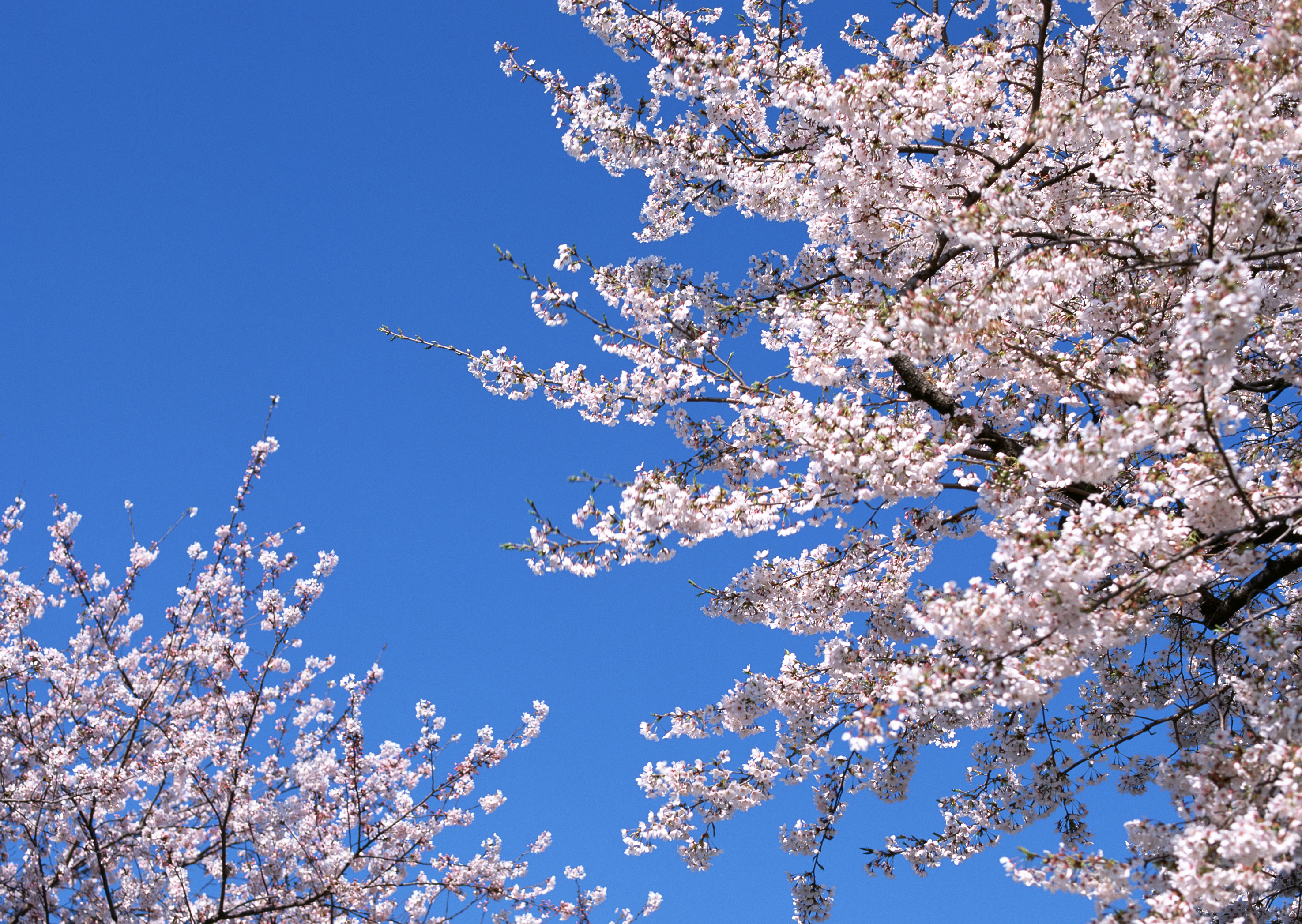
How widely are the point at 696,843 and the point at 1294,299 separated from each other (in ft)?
21.6

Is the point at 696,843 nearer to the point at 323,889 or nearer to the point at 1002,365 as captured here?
the point at 323,889

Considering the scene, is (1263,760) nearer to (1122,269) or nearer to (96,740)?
(1122,269)

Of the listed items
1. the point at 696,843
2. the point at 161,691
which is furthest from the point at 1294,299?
the point at 161,691

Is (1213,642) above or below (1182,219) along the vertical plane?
below

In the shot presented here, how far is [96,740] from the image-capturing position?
8.73m

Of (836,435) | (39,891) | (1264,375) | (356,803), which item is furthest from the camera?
(356,803)

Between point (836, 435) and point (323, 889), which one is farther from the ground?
point (836, 435)

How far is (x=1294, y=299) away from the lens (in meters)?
5.47

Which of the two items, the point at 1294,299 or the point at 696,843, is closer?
the point at 1294,299

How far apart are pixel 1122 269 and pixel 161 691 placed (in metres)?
9.80

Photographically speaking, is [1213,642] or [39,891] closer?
[1213,642]

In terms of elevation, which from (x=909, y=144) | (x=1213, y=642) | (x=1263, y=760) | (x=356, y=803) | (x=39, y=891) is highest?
(x=909, y=144)

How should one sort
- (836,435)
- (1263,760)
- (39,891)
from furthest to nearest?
(39,891) → (836,435) → (1263,760)

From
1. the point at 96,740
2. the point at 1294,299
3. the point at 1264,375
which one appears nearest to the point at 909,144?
the point at 1294,299
